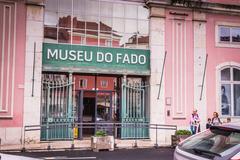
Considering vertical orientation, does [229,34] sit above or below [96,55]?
above

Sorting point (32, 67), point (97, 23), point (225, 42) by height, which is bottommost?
point (32, 67)

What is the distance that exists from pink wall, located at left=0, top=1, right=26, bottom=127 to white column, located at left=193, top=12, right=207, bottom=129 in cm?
882

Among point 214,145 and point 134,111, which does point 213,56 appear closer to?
point 134,111

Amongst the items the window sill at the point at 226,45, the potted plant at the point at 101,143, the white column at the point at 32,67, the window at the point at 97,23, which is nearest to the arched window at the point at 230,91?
the window sill at the point at 226,45

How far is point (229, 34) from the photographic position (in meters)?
21.8

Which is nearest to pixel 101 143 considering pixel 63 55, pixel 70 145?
pixel 70 145

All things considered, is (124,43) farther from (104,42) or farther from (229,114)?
(229,114)

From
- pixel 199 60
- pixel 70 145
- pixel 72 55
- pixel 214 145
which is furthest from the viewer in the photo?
pixel 199 60

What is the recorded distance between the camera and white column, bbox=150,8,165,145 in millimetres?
19859

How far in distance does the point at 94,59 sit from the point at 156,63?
316cm

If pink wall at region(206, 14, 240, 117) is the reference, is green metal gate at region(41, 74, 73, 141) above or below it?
below

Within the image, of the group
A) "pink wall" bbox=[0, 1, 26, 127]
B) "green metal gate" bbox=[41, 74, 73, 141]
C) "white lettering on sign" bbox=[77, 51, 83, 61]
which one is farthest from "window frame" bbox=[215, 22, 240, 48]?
"pink wall" bbox=[0, 1, 26, 127]

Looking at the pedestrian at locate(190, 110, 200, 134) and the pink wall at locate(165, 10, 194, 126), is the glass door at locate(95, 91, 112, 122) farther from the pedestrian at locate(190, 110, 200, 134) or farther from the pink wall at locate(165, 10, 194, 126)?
the pedestrian at locate(190, 110, 200, 134)

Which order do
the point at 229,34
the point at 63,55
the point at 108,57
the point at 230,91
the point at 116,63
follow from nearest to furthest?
the point at 63,55 → the point at 108,57 → the point at 116,63 → the point at 230,91 → the point at 229,34
